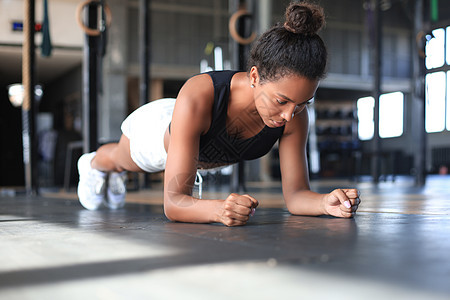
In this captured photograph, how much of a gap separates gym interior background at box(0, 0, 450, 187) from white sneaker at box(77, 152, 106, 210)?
4238mm

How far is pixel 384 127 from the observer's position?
1338 centimetres

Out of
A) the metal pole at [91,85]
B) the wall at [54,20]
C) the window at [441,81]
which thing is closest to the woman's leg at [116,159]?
the metal pole at [91,85]

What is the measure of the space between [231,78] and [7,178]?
1076 cm

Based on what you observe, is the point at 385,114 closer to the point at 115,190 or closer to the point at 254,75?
the point at 115,190

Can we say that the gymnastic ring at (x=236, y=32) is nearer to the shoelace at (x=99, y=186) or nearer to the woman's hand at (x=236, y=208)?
the shoelace at (x=99, y=186)

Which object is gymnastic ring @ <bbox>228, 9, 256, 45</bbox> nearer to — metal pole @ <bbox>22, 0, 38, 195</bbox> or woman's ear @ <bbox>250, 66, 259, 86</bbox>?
metal pole @ <bbox>22, 0, 38, 195</bbox>

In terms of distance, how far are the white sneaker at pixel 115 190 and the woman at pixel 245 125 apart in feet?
1.01

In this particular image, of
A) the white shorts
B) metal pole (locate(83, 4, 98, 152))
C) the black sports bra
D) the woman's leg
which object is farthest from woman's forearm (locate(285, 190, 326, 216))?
metal pole (locate(83, 4, 98, 152))

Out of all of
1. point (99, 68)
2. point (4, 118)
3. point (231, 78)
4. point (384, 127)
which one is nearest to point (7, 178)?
point (4, 118)

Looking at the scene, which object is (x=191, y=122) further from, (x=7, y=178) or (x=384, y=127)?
(x=384, y=127)

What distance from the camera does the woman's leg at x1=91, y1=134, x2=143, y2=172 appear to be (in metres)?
1.91

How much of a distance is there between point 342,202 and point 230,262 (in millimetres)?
717

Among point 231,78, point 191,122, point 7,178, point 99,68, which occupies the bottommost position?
point 7,178

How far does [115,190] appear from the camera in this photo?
2.11m
